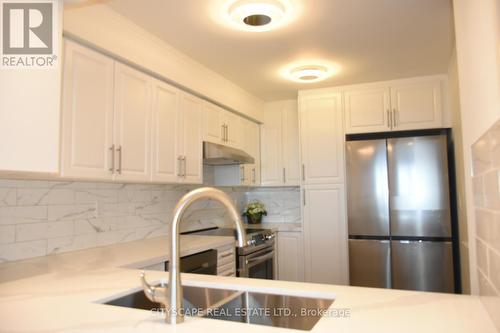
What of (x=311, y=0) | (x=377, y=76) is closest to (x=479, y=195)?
(x=311, y=0)

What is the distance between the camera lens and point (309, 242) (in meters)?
3.96

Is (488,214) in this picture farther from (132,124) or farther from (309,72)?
(309,72)

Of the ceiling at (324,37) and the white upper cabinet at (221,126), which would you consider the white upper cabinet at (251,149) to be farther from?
the ceiling at (324,37)

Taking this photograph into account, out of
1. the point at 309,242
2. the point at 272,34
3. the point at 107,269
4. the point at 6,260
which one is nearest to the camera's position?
the point at 107,269

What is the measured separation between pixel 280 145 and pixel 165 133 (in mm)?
2024

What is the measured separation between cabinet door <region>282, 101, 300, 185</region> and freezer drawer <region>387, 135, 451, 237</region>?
4.13ft

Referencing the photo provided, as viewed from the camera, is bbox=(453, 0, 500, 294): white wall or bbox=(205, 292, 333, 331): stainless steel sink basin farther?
bbox=(205, 292, 333, 331): stainless steel sink basin

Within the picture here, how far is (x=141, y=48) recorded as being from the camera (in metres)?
2.51

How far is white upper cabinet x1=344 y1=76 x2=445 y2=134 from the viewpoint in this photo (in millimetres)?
3596

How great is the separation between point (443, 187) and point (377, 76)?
4.00 feet

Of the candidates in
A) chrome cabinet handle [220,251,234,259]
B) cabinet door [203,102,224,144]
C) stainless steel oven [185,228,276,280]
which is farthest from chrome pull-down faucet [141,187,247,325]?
cabinet door [203,102,224,144]

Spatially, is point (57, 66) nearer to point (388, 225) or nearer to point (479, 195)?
point (479, 195)

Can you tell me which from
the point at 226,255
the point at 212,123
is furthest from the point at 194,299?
the point at 212,123

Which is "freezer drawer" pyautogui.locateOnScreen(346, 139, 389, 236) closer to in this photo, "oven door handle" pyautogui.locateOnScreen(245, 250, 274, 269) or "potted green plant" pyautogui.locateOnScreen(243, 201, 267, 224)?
"oven door handle" pyautogui.locateOnScreen(245, 250, 274, 269)
